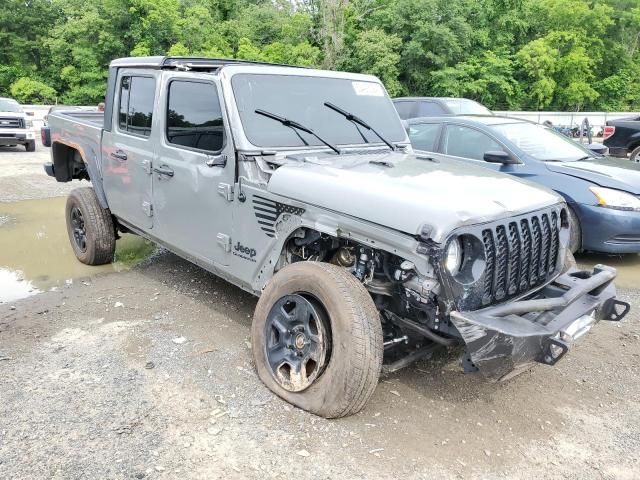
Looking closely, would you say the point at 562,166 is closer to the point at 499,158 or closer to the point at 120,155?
the point at 499,158

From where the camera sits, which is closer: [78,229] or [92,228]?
[92,228]

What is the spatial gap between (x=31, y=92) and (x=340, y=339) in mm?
35513

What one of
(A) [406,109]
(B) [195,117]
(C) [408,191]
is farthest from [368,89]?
(A) [406,109]

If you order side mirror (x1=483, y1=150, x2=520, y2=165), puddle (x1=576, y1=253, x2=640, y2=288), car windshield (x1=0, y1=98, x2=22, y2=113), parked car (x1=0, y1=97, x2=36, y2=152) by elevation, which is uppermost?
side mirror (x1=483, y1=150, x2=520, y2=165)

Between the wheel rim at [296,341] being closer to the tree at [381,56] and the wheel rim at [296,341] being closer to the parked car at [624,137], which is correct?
the parked car at [624,137]

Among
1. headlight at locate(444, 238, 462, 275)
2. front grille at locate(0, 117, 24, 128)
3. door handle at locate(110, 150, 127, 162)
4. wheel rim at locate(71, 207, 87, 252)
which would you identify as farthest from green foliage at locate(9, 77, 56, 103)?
headlight at locate(444, 238, 462, 275)

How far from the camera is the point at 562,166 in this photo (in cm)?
638

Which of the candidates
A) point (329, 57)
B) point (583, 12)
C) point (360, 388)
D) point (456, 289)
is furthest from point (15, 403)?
point (583, 12)

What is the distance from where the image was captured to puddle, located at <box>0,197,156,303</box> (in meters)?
5.64

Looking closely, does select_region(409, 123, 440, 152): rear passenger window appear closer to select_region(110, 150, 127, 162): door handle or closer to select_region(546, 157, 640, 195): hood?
select_region(546, 157, 640, 195): hood

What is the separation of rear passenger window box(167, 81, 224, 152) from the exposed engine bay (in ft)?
3.39

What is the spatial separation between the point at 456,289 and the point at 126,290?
3558 mm

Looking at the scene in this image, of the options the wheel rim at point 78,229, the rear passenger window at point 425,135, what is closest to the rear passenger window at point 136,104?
the wheel rim at point 78,229

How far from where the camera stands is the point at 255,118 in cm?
393
